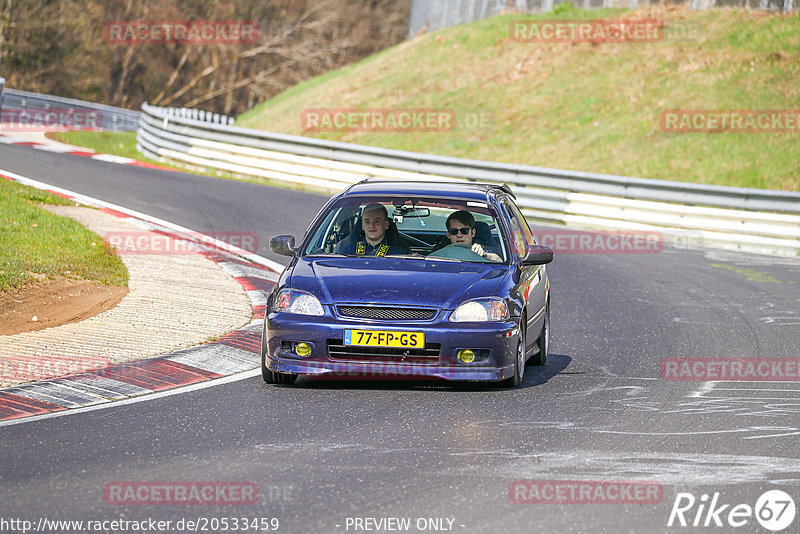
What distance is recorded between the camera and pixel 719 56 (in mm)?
31969

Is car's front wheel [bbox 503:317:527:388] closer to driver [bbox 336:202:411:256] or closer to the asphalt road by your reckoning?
the asphalt road

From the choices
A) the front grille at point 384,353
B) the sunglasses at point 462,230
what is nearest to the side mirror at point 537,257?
the sunglasses at point 462,230

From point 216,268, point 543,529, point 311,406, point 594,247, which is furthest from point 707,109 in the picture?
point 543,529

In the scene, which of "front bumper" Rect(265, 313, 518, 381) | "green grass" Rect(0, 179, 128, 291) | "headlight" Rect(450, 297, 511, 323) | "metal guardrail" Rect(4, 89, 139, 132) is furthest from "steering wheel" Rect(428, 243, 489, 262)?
"metal guardrail" Rect(4, 89, 139, 132)

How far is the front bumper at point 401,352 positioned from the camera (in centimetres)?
827

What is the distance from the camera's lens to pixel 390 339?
824 centimetres

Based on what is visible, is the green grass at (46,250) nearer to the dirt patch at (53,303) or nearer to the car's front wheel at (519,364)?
the dirt patch at (53,303)

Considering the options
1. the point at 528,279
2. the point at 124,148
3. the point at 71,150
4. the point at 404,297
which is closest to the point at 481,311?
the point at 404,297

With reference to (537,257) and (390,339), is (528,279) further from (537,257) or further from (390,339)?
(390,339)

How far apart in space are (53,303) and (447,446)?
5695mm

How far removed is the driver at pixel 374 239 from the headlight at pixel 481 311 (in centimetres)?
123

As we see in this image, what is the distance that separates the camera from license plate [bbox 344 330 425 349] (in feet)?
27.0

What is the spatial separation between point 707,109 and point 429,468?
25101 millimetres

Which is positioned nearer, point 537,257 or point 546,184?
point 537,257
